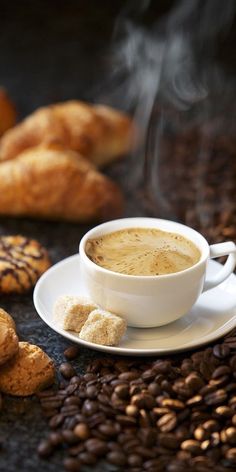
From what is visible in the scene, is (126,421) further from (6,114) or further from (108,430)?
(6,114)

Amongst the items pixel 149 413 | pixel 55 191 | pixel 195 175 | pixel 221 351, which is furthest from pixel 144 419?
pixel 195 175

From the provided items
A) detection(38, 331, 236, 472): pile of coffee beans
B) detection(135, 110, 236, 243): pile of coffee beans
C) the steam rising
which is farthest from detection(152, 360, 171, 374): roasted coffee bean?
the steam rising

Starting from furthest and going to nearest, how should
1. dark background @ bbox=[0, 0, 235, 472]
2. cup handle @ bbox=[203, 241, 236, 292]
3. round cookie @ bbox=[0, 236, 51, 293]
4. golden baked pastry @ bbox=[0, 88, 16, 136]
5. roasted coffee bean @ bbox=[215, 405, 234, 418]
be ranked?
dark background @ bbox=[0, 0, 235, 472]
golden baked pastry @ bbox=[0, 88, 16, 136]
round cookie @ bbox=[0, 236, 51, 293]
cup handle @ bbox=[203, 241, 236, 292]
roasted coffee bean @ bbox=[215, 405, 234, 418]

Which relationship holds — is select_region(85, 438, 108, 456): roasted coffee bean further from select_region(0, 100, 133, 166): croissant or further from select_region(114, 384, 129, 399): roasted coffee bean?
select_region(0, 100, 133, 166): croissant

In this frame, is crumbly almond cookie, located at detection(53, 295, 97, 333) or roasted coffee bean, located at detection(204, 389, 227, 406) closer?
roasted coffee bean, located at detection(204, 389, 227, 406)

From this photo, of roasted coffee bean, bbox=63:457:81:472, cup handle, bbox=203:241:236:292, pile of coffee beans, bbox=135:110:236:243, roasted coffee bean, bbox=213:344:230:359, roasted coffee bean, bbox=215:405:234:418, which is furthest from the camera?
pile of coffee beans, bbox=135:110:236:243

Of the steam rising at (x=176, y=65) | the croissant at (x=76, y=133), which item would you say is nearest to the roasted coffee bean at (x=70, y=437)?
the steam rising at (x=176, y=65)
